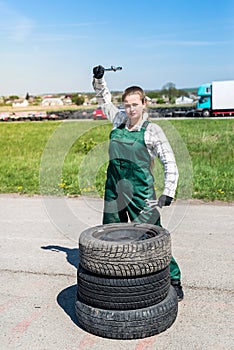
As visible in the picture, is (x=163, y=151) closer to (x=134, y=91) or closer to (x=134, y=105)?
(x=134, y=105)

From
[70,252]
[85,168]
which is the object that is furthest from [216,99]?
[70,252]

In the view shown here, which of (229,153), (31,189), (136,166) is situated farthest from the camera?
(229,153)

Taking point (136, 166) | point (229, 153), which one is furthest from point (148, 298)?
point (229, 153)

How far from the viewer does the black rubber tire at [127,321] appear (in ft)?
12.1

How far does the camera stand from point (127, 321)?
3701mm

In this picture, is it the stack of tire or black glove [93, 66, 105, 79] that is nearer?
the stack of tire

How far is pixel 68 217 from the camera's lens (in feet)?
25.3

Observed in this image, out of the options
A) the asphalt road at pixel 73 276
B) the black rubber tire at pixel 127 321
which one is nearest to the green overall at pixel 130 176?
the black rubber tire at pixel 127 321

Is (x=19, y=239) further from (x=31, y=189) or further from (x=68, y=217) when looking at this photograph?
(x=31, y=189)

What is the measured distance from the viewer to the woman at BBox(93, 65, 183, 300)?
13.3 feet

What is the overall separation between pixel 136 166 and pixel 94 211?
13.0 ft

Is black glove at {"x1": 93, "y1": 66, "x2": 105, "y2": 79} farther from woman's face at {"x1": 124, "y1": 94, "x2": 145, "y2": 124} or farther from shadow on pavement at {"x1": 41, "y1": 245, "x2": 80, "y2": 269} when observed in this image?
shadow on pavement at {"x1": 41, "y1": 245, "x2": 80, "y2": 269}

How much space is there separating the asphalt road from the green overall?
92 centimetres

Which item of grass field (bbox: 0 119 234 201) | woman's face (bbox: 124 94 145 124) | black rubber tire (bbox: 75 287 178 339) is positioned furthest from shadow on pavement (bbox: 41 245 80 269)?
woman's face (bbox: 124 94 145 124)
